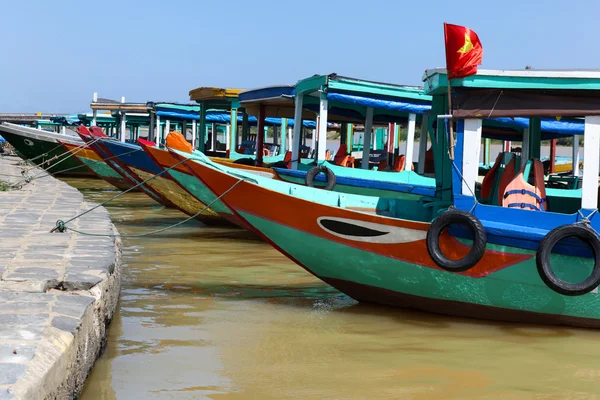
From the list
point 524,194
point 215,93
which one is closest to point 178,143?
point 524,194

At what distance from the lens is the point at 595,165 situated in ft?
19.2

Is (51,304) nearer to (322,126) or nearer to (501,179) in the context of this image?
(501,179)

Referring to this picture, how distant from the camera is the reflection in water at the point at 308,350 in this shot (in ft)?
15.0

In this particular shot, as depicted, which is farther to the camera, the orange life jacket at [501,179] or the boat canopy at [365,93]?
the boat canopy at [365,93]

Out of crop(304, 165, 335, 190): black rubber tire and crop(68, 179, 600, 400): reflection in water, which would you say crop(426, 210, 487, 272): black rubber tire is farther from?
crop(304, 165, 335, 190): black rubber tire

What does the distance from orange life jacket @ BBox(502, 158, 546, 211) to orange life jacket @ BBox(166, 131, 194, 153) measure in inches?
113

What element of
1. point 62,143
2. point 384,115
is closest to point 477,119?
point 384,115

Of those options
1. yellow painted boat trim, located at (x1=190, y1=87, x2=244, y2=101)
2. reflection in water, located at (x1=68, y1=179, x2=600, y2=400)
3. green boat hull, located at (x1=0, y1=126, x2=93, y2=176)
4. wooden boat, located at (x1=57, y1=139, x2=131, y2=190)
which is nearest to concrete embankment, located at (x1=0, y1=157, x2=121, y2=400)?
reflection in water, located at (x1=68, y1=179, x2=600, y2=400)

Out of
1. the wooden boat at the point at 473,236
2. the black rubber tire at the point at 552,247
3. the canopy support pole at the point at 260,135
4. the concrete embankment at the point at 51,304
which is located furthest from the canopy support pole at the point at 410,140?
the black rubber tire at the point at 552,247

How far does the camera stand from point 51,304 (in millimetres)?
4059

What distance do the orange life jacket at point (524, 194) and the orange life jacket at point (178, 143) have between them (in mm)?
2874

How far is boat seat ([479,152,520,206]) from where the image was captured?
6.66 metres

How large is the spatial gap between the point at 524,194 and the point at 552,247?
798 millimetres

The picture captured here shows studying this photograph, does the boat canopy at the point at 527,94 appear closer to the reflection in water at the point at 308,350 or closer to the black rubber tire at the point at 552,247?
the black rubber tire at the point at 552,247
